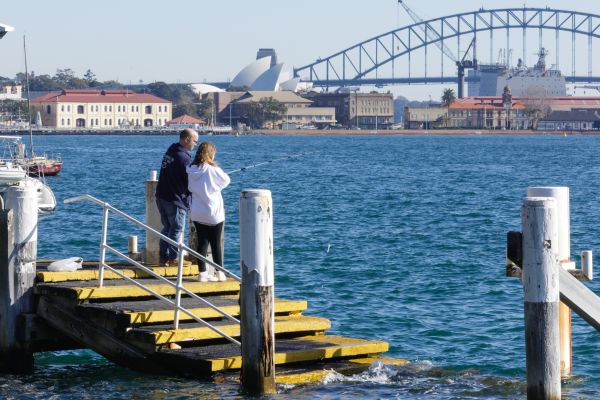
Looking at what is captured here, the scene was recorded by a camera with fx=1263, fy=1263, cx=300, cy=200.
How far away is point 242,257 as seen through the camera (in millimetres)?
10797

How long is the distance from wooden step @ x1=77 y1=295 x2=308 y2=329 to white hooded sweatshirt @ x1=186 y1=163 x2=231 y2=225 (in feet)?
2.88

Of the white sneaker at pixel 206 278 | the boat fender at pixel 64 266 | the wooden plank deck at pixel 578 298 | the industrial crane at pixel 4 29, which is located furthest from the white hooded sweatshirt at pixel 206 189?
the industrial crane at pixel 4 29

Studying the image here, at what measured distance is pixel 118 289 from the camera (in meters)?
12.6

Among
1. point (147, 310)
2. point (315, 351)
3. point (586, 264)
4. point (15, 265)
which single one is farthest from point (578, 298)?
point (15, 265)

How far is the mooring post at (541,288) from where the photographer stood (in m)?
10.0

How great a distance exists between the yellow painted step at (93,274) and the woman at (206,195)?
44cm

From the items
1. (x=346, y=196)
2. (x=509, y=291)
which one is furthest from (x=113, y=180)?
(x=509, y=291)

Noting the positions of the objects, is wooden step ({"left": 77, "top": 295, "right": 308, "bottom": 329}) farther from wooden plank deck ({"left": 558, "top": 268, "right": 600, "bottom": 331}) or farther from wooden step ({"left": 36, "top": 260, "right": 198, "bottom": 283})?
wooden plank deck ({"left": 558, "top": 268, "right": 600, "bottom": 331})

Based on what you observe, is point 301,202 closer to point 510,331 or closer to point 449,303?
point 449,303

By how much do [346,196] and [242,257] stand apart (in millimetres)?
40622

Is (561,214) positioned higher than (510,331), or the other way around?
(561,214)

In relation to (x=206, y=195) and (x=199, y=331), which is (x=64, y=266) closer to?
(x=206, y=195)

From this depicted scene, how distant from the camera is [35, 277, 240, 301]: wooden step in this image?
12.3 meters

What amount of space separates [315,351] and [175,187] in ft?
8.93
